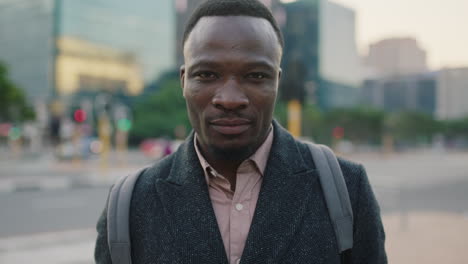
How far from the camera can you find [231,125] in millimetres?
1315

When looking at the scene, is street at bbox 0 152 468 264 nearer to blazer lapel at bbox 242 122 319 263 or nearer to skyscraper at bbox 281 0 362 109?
blazer lapel at bbox 242 122 319 263

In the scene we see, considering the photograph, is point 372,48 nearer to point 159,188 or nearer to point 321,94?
point 321,94

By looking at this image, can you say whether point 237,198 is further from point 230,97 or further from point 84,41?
point 84,41

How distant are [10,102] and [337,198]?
27.9 meters

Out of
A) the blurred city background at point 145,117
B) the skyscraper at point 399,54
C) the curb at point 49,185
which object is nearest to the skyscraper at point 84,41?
the blurred city background at point 145,117

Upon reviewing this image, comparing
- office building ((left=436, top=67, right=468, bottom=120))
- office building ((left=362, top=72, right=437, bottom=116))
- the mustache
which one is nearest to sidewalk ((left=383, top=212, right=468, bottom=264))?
the mustache

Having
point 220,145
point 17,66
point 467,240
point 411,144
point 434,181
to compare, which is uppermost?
point 17,66

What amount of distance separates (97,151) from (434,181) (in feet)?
81.5

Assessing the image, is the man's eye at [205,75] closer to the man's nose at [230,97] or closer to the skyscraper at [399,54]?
the man's nose at [230,97]

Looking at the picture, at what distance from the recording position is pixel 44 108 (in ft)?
158

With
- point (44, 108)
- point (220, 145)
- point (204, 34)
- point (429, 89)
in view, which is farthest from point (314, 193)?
point (429, 89)

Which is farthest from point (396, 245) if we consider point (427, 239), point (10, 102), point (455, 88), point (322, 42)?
point (322, 42)

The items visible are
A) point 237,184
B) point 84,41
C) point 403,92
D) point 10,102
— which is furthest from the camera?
point 403,92

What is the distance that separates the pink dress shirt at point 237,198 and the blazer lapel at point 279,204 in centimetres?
4
